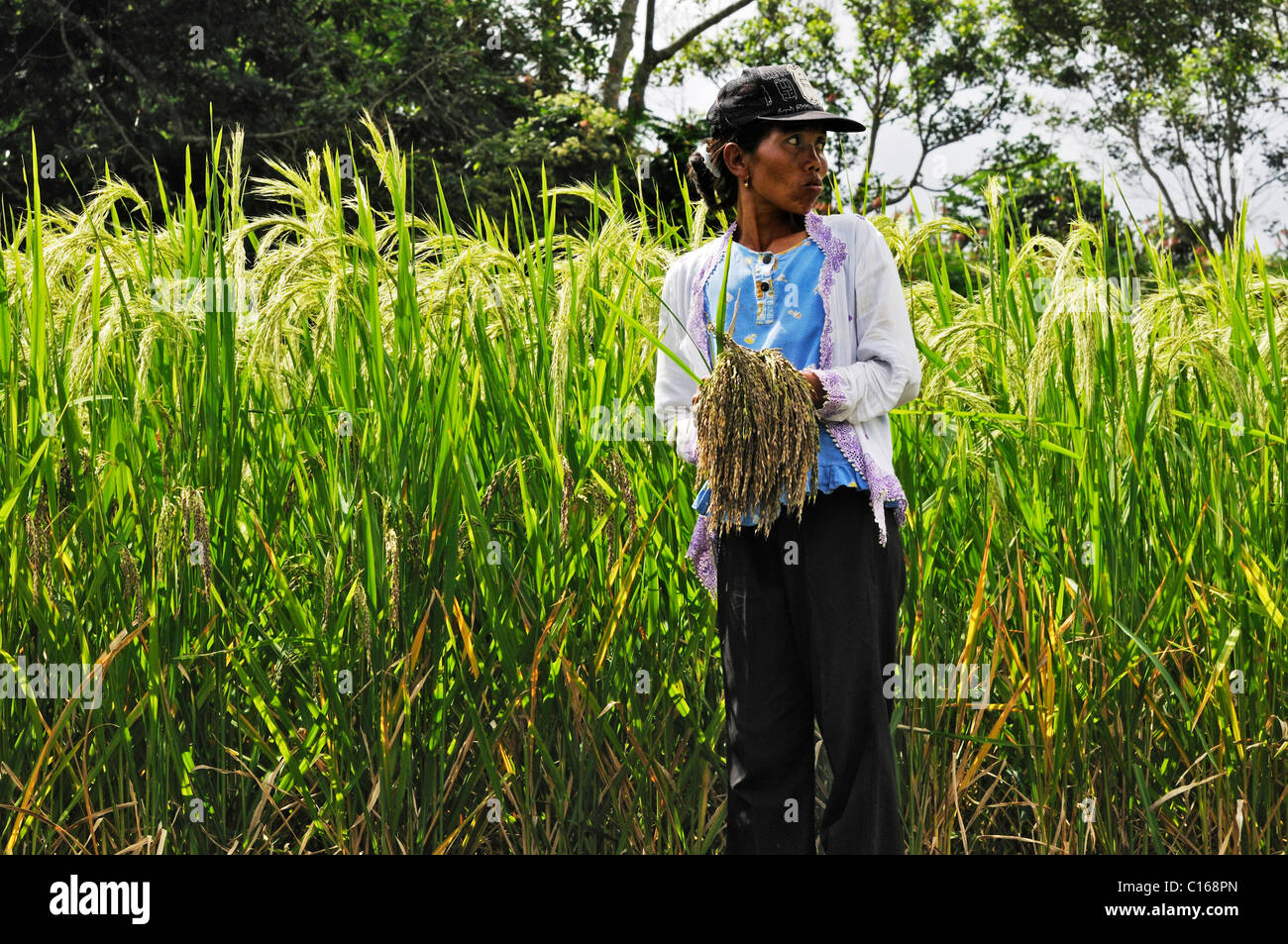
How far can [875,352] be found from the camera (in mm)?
2297

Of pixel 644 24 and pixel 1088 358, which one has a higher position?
pixel 644 24

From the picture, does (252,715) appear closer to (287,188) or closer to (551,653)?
(551,653)

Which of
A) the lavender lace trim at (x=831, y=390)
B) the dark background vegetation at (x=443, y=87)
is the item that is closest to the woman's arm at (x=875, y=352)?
the lavender lace trim at (x=831, y=390)

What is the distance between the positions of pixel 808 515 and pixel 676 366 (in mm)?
412

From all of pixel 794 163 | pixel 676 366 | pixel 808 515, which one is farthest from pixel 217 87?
pixel 808 515

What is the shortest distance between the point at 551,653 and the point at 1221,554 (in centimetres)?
142

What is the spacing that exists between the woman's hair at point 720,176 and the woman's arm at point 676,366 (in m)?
0.16

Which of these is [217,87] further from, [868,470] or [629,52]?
[868,470]

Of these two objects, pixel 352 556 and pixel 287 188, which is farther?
pixel 287 188

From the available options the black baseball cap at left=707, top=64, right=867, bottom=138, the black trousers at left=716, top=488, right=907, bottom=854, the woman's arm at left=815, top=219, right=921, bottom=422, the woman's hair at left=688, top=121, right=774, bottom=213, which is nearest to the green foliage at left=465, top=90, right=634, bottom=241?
the woman's hair at left=688, top=121, right=774, bottom=213

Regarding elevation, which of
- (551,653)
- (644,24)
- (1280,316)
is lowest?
(551,653)

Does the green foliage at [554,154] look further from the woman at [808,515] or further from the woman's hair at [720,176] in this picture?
the woman at [808,515]

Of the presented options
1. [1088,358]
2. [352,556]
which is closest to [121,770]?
[352,556]

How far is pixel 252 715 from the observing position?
2654 millimetres
